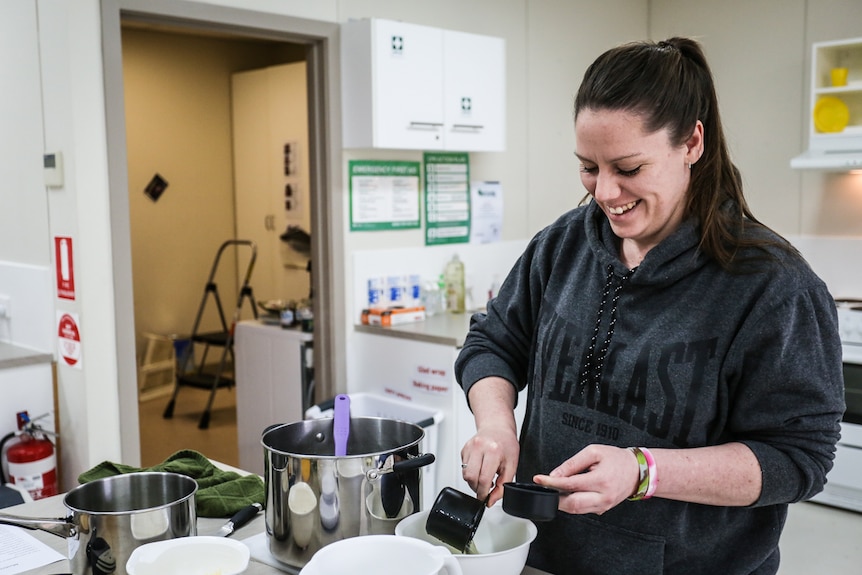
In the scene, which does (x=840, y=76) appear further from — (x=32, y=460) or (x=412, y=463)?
(x=32, y=460)

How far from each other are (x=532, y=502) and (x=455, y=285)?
2815mm

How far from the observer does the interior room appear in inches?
111

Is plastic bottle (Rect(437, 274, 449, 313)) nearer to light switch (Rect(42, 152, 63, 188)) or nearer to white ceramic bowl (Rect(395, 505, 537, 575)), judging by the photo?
light switch (Rect(42, 152, 63, 188))

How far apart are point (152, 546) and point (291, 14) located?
2580 millimetres

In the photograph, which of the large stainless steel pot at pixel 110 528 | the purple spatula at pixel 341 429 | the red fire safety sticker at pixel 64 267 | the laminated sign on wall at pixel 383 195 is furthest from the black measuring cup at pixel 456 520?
the laminated sign on wall at pixel 383 195

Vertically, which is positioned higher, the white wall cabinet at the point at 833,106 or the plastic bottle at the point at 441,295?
the white wall cabinet at the point at 833,106

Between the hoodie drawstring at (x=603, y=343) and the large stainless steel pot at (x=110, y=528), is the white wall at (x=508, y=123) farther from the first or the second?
the hoodie drawstring at (x=603, y=343)

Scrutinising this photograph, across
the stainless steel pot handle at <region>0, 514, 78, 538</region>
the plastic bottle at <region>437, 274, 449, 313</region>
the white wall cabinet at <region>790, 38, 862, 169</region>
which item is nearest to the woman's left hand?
the stainless steel pot handle at <region>0, 514, 78, 538</region>

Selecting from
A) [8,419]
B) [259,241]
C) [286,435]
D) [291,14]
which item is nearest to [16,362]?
[8,419]

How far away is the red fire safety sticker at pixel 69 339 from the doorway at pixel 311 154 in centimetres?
13

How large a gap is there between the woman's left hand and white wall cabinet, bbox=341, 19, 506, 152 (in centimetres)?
234

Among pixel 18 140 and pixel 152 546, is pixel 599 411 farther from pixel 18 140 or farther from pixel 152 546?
pixel 18 140

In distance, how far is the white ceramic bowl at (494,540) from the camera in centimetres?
110

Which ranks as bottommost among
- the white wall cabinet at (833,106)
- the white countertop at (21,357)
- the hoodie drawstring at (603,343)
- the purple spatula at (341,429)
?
the white countertop at (21,357)
